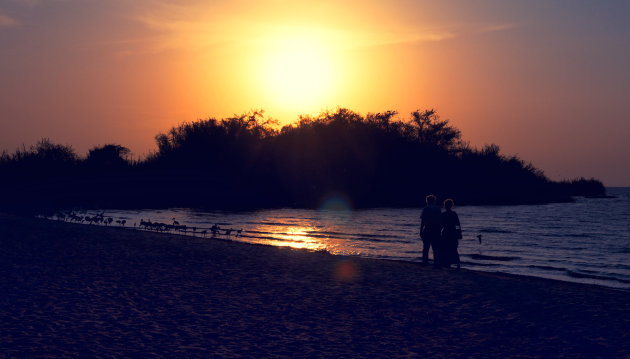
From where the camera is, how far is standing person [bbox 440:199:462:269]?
17062mm

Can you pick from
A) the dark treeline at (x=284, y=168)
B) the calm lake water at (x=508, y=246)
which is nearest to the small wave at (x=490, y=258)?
the calm lake water at (x=508, y=246)

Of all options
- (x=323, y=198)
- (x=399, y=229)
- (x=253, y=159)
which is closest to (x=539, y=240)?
(x=399, y=229)

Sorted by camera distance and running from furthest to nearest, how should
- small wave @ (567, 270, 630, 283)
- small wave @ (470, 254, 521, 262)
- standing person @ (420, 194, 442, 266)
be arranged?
small wave @ (470, 254, 521, 262) < small wave @ (567, 270, 630, 283) < standing person @ (420, 194, 442, 266)

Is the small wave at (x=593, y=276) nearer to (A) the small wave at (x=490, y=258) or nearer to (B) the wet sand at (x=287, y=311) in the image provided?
(A) the small wave at (x=490, y=258)

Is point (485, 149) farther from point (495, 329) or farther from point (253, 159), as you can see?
point (495, 329)

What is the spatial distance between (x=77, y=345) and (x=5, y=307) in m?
3.46

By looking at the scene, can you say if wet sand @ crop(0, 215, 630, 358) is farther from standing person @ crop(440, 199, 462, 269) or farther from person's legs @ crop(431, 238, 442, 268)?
standing person @ crop(440, 199, 462, 269)

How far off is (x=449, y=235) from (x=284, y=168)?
80159 mm

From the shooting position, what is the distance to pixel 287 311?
1089cm

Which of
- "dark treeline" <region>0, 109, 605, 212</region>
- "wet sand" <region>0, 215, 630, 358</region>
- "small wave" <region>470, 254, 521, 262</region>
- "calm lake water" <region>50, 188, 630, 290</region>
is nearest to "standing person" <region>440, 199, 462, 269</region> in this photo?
"wet sand" <region>0, 215, 630, 358</region>

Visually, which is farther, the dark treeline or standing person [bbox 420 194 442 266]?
the dark treeline

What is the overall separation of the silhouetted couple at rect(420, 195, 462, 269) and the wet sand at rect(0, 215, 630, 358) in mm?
855

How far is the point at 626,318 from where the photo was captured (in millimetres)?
10789

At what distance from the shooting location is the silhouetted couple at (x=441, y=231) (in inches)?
674
